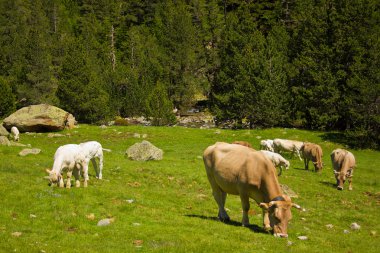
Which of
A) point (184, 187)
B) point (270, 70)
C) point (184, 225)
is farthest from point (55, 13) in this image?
point (184, 225)

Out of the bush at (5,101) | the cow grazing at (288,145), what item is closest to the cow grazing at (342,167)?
the cow grazing at (288,145)

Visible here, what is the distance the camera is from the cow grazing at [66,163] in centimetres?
2000

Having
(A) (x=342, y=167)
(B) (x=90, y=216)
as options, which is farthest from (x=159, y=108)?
(B) (x=90, y=216)

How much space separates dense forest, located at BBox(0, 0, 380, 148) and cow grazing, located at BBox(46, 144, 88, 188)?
132 ft

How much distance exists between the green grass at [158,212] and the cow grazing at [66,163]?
0.56m

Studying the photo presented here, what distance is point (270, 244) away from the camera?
1377 centimetres

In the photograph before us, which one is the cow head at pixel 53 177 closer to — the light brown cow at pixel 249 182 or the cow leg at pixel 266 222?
the light brown cow at pixel 249 182

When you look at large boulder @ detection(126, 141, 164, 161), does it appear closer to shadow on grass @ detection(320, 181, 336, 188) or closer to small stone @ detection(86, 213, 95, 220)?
shadow on grass @ detection(320, 181, 336, 188)

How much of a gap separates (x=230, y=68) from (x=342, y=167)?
48.6 metres

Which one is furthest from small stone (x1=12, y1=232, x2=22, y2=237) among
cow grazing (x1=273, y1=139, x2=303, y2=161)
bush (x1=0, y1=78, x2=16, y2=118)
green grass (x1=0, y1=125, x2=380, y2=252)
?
bush (x1=0, y1=78, x2=16, y2=118)

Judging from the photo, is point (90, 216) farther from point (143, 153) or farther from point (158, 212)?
point (143, 153)

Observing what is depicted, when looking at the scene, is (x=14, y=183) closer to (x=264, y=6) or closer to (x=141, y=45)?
(x=141, y=45)

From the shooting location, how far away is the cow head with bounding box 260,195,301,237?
14.6 m

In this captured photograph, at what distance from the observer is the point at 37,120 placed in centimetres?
5397
